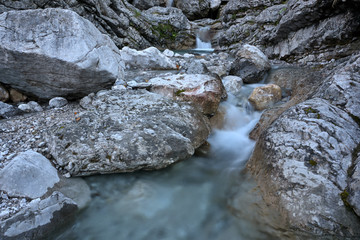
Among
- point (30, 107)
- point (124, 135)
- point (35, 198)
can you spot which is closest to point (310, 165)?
point (124, 135)

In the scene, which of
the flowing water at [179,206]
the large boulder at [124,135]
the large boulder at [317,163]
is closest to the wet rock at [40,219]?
the flowing water at [179,206]

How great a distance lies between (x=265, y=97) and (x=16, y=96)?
640cm

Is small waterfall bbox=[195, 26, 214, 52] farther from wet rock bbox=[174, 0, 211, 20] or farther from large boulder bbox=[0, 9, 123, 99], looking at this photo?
large boulder bbox=[0, 9, 123, 99]

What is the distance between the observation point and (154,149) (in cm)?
353

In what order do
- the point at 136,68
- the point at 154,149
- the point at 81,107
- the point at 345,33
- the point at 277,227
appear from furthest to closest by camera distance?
the point at 136,68 < the point at 345,33 < the point at 81,107 < the point at 154,149 < the point at 277,227

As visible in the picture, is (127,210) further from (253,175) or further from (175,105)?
(175,105)

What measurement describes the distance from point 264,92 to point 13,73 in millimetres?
6154

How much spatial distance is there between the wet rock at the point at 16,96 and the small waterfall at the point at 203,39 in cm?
1645

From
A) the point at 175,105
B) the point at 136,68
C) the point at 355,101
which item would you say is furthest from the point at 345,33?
the point at 136,68

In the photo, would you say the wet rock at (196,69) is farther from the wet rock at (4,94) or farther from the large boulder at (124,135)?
the wet rock at (4,94)

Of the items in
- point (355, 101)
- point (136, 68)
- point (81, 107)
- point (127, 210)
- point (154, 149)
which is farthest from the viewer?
point (136, 68)

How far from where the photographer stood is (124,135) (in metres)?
3.57

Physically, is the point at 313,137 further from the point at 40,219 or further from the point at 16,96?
the point at 16,96

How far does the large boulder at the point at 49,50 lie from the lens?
12.6 ft
